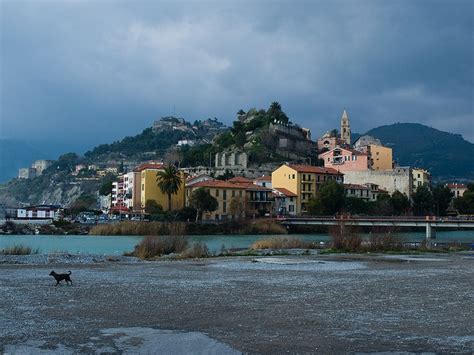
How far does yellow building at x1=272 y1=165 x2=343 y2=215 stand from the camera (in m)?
112

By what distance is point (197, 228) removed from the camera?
93062mm

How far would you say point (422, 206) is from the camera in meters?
118

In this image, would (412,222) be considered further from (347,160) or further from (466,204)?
(347,160)

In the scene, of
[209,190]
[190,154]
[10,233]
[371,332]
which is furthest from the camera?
[190,154]

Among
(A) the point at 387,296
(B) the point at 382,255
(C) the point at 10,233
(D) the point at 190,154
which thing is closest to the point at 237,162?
(D) the point at 190,154

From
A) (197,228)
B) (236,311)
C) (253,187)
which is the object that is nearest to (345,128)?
(253,187)

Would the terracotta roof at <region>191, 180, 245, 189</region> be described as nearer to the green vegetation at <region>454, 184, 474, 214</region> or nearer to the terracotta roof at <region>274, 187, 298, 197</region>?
A: the terracotta roof at <region>274, 187, 298, 197</region>

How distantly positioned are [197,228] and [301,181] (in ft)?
88.0

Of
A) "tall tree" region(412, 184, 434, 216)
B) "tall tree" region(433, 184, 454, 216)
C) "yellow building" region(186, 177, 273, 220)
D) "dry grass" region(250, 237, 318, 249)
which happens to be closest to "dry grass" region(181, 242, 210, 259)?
"dry grass" region(250, 237, 318, 249)

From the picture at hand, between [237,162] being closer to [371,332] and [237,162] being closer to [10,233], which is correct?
[10,233]

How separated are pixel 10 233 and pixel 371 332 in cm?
8749

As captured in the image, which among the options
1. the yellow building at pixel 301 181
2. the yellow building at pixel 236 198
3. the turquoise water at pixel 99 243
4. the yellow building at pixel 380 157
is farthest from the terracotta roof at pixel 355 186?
the turquoise water at pixel 99 243

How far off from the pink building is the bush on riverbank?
136 ft

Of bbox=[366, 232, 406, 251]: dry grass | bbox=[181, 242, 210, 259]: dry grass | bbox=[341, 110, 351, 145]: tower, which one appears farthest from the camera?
bbox=[341, 110, 351, 145]: tower
